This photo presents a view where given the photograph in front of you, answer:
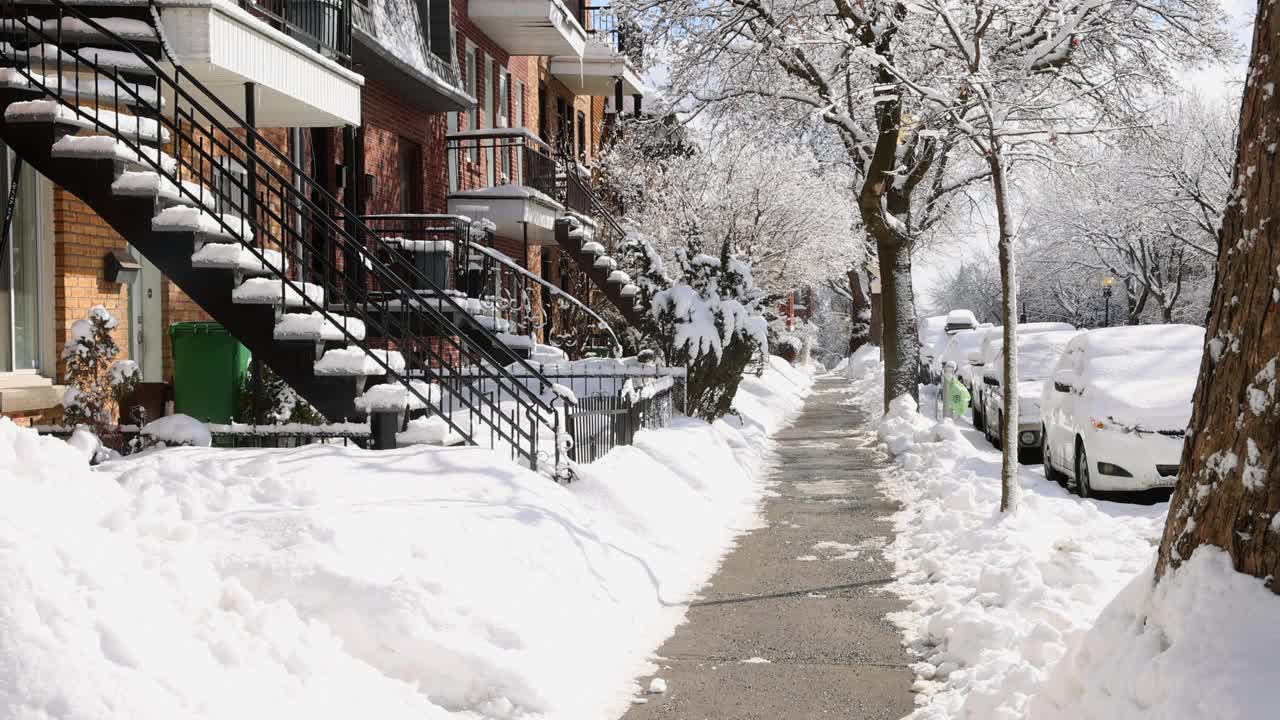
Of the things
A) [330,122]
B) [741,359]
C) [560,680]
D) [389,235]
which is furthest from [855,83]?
[560,680]

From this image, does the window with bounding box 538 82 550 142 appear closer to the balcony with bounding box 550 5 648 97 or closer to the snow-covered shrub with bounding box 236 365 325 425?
the balcony with bounding box 550 5 648 97

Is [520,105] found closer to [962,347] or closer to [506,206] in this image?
[506,206]

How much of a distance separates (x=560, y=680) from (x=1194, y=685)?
3438 mm

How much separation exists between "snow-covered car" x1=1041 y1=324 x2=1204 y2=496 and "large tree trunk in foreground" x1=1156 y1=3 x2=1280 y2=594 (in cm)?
712

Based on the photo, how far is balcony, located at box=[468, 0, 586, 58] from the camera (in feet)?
82.4

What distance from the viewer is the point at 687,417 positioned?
19641 millimetres

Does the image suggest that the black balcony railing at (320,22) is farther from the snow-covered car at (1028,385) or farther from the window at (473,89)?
the snow-covered car at (1028,385)

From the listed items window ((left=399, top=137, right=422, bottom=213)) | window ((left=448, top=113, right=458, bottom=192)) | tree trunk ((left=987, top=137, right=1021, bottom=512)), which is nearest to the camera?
tree trunk ((left=987, top=137, right=1021, bottom=512))

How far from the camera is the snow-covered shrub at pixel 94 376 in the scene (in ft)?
35.2

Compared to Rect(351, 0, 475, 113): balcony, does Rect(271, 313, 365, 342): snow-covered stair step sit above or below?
below

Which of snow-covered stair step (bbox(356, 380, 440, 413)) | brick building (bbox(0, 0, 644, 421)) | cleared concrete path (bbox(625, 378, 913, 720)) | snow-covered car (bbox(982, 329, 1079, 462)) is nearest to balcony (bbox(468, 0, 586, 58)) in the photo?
brick building (bbox(0, 0, 644, 421))

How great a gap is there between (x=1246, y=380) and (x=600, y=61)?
30838 mm

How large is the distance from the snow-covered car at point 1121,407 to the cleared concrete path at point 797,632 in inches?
80.9

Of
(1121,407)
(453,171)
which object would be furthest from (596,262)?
(1121,407)
